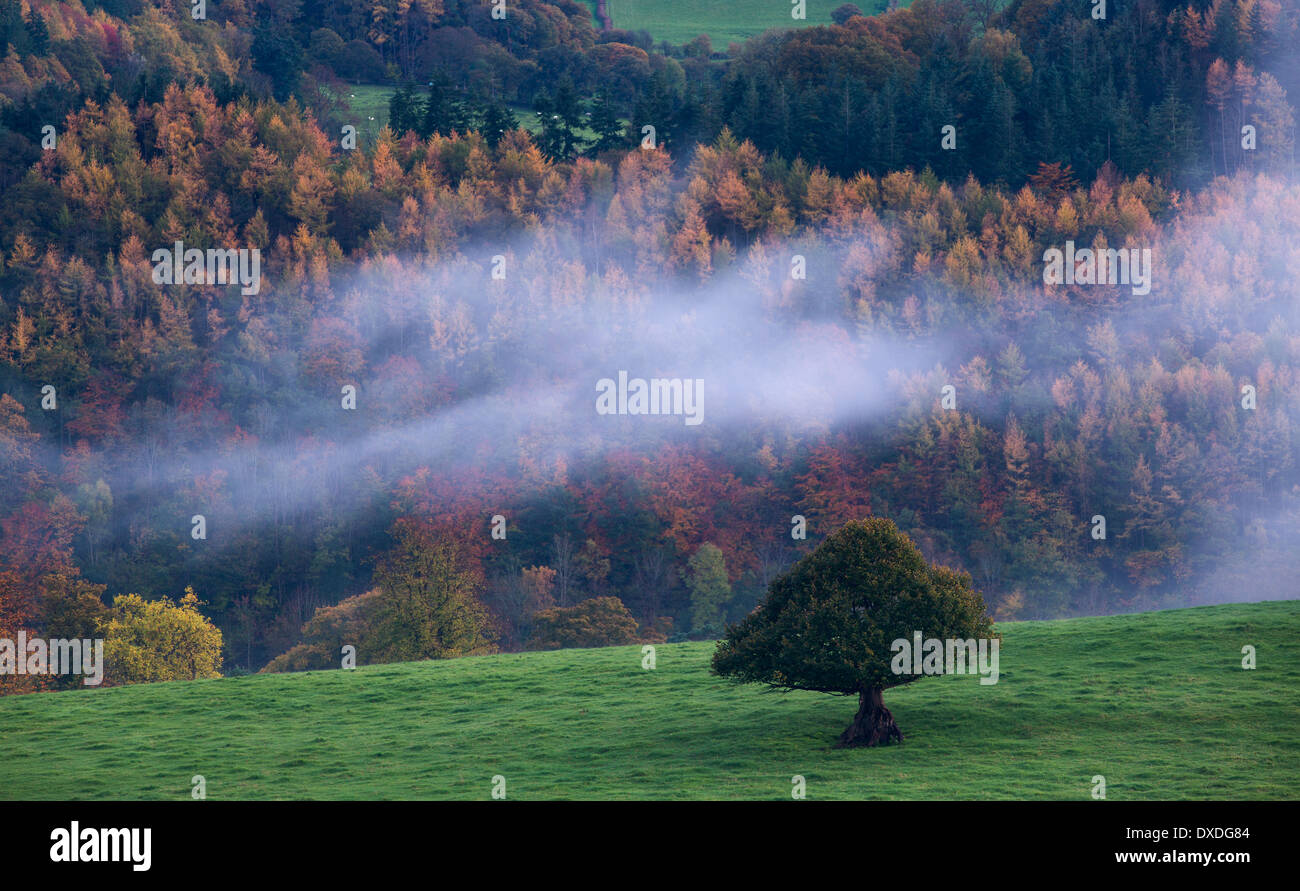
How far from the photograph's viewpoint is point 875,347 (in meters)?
137

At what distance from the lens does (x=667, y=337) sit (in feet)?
471

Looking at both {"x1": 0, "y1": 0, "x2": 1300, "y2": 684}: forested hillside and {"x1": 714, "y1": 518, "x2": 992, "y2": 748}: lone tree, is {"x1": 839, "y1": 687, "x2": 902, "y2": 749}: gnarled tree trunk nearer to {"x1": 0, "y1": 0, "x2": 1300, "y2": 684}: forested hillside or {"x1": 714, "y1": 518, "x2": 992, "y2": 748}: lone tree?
{"x1": 714, "y1": 518, "x2": 992, "y2": 748}: lone tree

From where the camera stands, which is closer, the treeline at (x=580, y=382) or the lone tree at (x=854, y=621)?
the lone tree at (x=854, y=621)

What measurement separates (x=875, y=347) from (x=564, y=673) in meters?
82.8

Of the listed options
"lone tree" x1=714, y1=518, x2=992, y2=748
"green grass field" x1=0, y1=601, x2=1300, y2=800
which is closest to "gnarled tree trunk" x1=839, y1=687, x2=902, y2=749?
"lone tree" x1=714, y1=518, x2=992, y2=748

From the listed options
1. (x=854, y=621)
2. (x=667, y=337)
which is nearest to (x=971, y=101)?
(x=667, y=337)

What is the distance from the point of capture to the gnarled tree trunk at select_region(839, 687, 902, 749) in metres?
45.2

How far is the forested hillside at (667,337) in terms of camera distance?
117 meters

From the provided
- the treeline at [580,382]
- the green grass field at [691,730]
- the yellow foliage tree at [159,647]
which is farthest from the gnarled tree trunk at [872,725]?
the treeline at [580,382]

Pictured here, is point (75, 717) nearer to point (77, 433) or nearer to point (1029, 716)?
point (1029, 716)

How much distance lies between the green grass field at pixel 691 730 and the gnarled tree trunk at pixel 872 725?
0.72 meters

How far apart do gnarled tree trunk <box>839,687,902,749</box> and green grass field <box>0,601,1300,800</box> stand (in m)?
0.72

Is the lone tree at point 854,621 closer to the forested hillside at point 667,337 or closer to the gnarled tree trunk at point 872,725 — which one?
the gnarled tree trunk at point 872,725
